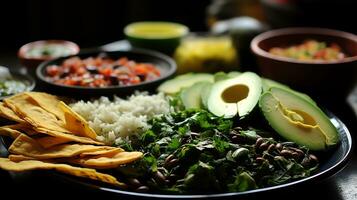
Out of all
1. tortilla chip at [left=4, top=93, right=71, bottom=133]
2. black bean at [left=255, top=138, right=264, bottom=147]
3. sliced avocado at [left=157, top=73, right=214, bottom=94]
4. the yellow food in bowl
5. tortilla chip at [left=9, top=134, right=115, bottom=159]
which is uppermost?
tortilla chip at [left=4, top=93, right=71, bottom=133]

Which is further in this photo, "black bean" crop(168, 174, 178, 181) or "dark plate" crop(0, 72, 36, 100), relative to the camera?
"dark plate" crop(0, 72, 36, 100)

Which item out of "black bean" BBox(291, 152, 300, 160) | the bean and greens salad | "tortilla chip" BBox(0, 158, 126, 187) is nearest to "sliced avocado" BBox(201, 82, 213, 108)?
the bean and greens salad

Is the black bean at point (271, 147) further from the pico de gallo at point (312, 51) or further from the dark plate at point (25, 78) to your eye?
the dark plate at point (25, 78)

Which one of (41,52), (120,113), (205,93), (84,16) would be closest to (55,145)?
(120,113)

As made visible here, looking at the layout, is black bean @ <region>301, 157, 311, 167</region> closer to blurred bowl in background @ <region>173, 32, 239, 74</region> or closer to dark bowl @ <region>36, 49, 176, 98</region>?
dark bowl @ <region>36, 49, 176, 98</region>

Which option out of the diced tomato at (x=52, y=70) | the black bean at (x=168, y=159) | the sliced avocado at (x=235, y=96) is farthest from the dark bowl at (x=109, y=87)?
the black bean at (x=168, y=159)

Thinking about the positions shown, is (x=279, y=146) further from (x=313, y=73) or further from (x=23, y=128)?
(x=23, y=128)
